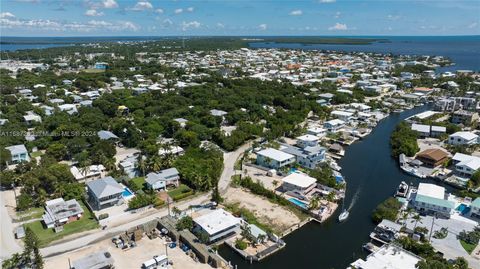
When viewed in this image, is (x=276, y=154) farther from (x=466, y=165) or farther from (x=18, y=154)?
(x=18, y=154)

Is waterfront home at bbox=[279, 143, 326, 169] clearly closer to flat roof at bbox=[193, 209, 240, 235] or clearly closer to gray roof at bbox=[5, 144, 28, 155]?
flat roof at bbox=[193, 209, 240, 235]

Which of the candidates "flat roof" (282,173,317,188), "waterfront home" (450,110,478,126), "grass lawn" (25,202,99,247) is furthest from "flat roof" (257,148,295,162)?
"waterfront home" (450,110,478,126)

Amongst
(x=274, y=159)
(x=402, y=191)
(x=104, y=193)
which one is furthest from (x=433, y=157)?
(x=104, y=193)

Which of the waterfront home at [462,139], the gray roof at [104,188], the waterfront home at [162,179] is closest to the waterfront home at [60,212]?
the gray roof at [104,188]

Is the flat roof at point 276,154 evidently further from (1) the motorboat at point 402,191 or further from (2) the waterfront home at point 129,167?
(2) the waterfront home at point 129,167

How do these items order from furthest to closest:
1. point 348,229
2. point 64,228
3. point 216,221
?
point 348,229 → point 64,228 → point 216,221
